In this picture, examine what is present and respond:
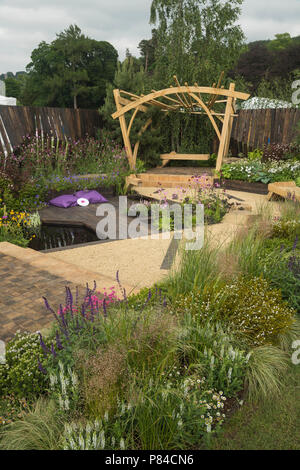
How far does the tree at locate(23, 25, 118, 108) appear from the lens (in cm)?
3033

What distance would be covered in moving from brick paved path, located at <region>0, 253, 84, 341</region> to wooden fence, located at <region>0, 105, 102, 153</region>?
676cm

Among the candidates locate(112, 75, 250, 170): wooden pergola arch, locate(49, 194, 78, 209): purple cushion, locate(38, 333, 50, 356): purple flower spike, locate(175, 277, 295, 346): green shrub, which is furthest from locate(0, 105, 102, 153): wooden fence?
locate(38, 333, 50, 356): purple flower spike

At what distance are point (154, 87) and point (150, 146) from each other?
3.43 metres

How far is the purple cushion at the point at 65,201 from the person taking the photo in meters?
8.16

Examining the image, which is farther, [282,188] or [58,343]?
[282,188]

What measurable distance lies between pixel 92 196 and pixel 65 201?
682 millimetres

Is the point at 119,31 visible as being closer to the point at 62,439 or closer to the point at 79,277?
the point at 79,277

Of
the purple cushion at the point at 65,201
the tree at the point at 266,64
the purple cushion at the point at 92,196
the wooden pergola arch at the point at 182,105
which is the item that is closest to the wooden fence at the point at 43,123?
the wooden pergola arch at the point at 182,105

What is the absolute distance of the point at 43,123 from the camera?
1150 cm

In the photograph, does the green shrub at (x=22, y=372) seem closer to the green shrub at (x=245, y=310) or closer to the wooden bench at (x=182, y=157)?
the green shrub at (x=245, y=310)

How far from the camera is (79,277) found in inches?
158

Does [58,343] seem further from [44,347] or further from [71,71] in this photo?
[71,71]

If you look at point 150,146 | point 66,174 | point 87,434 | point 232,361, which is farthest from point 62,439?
point 150,146

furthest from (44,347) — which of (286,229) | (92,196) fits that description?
(92,196)
